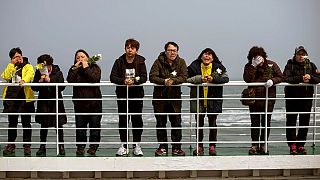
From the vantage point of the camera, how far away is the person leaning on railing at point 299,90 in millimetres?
6215

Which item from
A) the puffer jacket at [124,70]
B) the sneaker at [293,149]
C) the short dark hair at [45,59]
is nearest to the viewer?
the puffer jacket at [124,70]

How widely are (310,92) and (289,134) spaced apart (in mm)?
691

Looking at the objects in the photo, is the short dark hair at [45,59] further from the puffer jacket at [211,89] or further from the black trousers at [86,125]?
the puffer jacket at [211,89]

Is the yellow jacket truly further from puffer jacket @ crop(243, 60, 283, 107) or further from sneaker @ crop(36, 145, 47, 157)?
puffer jacket @ crop(243, 60, 283, 107)

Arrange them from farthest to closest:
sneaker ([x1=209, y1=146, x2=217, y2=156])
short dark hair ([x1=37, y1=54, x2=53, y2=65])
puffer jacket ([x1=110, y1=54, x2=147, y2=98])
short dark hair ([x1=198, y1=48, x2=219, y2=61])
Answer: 1. sneaker ([x1=209, y1=146, x2=217, y2=156])
2. short dark hair ([x1=198, y1=48, x2=219, y2=61])
3. short dark hair ([x1=37, y1=54, x2=53, y2=65])
4. puffer jacket ([x1=110, y1=54, x2=147, y2=98])

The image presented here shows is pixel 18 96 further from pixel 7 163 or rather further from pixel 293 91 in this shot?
pixel 293 91

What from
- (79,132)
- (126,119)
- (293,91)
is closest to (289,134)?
(293,91)

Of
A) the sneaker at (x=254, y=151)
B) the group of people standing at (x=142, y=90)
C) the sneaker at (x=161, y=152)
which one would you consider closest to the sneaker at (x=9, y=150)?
the group of people standing at (x=142, y=90)

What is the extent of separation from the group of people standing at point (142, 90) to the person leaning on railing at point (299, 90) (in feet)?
0.04

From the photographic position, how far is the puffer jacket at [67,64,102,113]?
19.7ft

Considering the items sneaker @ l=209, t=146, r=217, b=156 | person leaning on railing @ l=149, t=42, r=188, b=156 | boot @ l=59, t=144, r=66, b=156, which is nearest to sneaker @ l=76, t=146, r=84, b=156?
boot @ l=59, t=144, r=66, b=156

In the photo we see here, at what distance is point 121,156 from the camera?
19.9 ft

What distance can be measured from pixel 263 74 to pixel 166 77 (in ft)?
4.50

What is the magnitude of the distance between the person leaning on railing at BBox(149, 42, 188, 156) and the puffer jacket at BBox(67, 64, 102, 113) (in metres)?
0.75
